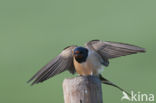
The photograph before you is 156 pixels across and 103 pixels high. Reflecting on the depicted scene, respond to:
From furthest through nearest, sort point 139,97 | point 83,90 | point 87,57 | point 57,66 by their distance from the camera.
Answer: point 139,97 < point 87,57 < point 57,66 < point 83,90

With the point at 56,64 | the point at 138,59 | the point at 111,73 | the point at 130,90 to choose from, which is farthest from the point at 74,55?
the point at 138,59

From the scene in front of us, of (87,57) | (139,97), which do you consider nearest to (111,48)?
(87,57)

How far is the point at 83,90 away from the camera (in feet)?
15.3

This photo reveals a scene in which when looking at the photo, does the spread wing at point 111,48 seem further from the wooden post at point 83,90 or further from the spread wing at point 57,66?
the wooden post at point 83,90

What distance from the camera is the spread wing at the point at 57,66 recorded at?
18.9 feet

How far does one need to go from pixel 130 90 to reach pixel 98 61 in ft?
8.41

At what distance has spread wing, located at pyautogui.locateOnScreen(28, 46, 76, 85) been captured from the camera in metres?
Result: 5.76

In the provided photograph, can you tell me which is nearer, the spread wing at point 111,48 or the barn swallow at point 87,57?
the spread wing at point 111,48

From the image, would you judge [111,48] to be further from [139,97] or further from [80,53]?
[139,97]

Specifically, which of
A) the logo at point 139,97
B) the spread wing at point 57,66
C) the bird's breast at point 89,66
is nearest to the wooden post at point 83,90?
the spread wing at point 57,66

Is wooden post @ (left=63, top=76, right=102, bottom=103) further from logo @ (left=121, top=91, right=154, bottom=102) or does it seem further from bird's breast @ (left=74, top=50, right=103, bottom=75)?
logo @ (left=121, top=91, right=154, bottom=102)

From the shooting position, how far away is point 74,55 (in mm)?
6035

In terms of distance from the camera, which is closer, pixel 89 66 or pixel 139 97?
pixel 89 66

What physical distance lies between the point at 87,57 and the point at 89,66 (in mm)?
94
